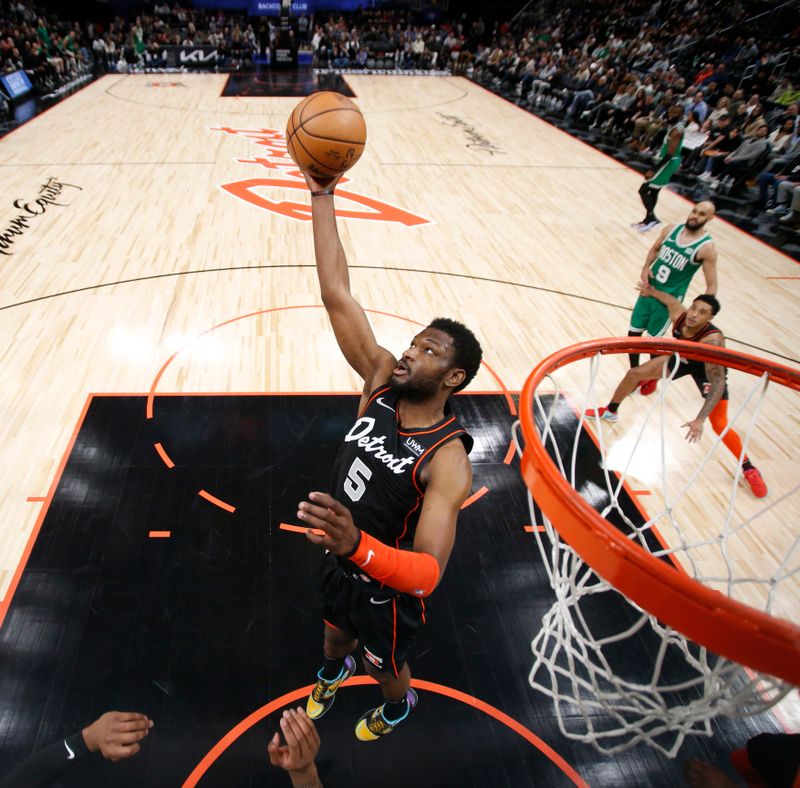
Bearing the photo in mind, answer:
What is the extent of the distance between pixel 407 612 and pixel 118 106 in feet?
52.2

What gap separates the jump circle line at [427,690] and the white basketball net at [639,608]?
20 centimetres

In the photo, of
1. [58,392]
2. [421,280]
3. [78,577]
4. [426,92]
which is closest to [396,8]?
[426,92]

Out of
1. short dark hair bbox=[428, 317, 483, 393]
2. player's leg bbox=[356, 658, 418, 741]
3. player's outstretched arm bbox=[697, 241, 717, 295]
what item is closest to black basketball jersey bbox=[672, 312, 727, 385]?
player's outstretched arm bbox=[697, 241, 717, 295]

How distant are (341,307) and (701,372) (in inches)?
113

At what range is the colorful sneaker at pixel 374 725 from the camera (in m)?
2.79

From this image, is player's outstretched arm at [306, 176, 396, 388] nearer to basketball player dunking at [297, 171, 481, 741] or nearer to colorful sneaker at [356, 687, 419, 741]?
basketball player dunking at [297, 171, 481, 741]

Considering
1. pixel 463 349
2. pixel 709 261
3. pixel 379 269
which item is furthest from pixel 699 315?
pixel 379 269

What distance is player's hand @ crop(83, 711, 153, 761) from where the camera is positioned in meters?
2.15

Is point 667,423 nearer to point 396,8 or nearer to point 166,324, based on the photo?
point 166,324

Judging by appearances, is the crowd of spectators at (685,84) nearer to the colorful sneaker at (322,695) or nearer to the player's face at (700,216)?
the player's face at (700,216)

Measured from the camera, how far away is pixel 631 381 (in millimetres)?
4605

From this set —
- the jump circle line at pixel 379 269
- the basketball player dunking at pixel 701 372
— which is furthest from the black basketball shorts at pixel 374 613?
the jump circle line at pixel 379 269

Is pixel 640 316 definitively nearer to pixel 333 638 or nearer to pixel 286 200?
pixel 333 638

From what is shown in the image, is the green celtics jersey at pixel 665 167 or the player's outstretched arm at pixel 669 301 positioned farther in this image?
the green celtics jersey at pixel 665 167
